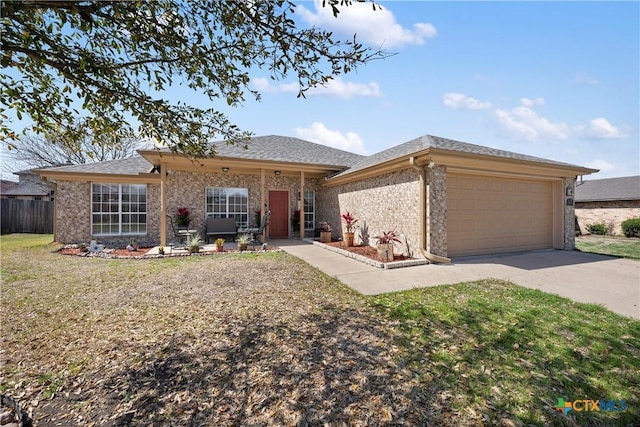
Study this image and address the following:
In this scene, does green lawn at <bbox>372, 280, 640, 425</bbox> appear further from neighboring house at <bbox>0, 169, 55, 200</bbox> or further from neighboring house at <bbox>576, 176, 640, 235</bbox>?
neighboring house at <bbox>0, 169, 55, 200</bbox>

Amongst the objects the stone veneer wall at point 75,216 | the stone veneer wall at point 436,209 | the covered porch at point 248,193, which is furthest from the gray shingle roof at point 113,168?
the stone veneer wall at point 436,209

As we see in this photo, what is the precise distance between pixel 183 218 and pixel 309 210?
542cm

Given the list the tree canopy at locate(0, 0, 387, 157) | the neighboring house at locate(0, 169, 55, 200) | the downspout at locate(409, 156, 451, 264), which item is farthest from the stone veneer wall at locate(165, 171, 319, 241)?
the neighboring house at locate(0, 169, 55, 200)

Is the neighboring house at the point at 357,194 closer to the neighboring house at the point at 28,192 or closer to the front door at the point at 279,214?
the front door at the point at 279,214

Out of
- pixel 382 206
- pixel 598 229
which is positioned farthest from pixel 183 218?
pixel 598 229

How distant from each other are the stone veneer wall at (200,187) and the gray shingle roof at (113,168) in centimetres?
136

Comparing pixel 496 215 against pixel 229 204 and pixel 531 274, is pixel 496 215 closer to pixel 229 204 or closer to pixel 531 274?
pixel 531 274

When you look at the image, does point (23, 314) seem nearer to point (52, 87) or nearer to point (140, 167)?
point (52, 87)

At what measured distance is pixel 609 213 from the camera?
15812 mm

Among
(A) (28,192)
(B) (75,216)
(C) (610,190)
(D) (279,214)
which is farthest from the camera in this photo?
(A) (28,192)

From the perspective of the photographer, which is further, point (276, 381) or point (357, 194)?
point (357, 194)

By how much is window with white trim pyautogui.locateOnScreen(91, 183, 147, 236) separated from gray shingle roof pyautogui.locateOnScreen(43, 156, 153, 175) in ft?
1.80

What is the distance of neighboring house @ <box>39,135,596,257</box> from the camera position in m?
7.27

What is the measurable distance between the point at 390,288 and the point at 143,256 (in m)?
7.22
